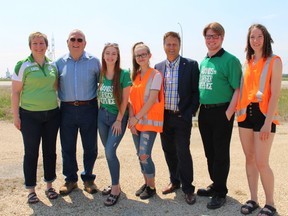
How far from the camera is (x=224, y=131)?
4.07m

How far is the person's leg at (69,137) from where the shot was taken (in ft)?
14.7

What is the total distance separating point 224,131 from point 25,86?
2628mm

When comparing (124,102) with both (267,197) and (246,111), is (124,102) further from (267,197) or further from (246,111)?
(267,197)

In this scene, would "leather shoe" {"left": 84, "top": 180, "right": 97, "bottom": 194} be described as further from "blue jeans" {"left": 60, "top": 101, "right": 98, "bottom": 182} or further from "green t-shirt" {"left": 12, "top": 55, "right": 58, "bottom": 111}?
"green t-shirt" {"left": 12, "top": 55, "right": 58, "bottom": 111}

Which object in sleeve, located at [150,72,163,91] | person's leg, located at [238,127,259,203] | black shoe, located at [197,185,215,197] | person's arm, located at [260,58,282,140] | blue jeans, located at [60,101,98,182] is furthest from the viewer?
black shoe, located at [197,185,215,197]

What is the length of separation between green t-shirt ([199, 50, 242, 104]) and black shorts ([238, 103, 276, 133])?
0.34m

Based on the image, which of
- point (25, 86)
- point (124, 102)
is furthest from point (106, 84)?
point (25, 86)

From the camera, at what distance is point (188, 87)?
4230mm

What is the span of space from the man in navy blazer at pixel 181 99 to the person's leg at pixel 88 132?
3.34 feet

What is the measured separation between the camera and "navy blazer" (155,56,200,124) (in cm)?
421

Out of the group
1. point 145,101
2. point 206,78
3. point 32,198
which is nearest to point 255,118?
point 206,78

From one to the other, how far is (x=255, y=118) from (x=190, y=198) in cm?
142

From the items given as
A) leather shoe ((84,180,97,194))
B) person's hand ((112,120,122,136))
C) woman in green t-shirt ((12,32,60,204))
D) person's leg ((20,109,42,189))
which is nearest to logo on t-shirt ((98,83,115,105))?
person's hand ((112,120,122,136))

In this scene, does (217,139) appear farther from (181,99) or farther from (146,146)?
(146,146)
